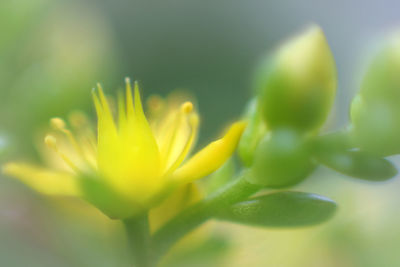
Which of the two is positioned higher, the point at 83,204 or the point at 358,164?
the point at 83,204

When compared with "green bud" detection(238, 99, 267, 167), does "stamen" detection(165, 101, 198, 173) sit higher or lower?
higher

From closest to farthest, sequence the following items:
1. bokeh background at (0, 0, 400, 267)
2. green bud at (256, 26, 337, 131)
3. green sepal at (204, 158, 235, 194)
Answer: green bud at (256, 26, 337, 131) → green sepal at (204, 158, 235, 194) → bokeh background at (0, 0, 400, 267)

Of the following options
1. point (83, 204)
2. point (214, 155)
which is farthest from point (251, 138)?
point (83, 204)

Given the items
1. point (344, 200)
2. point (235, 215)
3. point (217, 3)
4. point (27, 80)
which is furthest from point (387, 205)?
point (217, 3)

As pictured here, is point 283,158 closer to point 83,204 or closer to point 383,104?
point 383,104

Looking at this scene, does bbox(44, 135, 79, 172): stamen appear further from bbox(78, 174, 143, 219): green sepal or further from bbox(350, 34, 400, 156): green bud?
bbox(350, 34, 400, 156): green bud

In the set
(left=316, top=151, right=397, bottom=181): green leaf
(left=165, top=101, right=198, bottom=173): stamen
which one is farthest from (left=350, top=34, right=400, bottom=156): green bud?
(left=165, top=101, right=198, bottom=173): stamen

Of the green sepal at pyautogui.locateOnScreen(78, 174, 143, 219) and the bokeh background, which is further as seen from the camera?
the bokeh background
